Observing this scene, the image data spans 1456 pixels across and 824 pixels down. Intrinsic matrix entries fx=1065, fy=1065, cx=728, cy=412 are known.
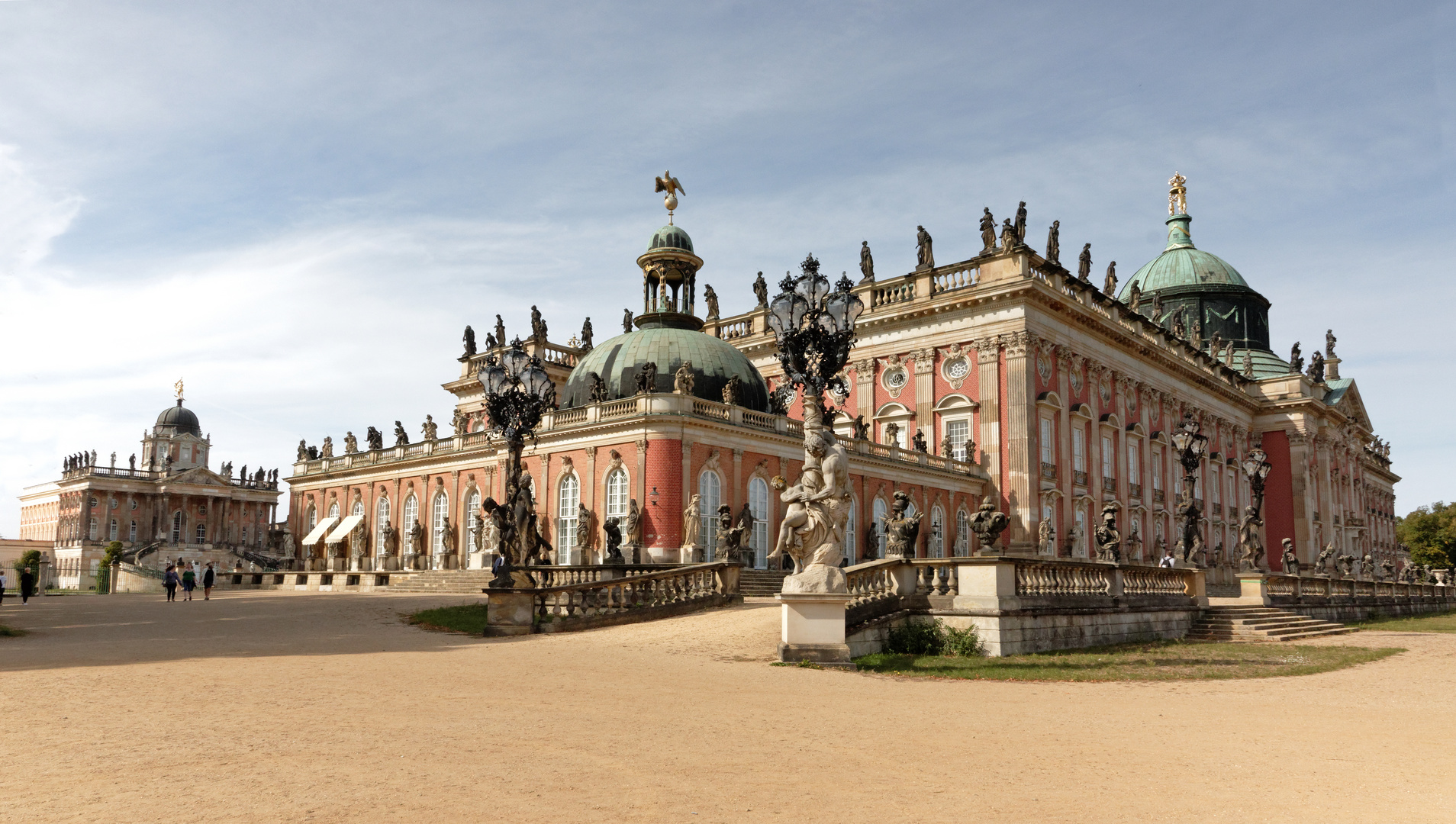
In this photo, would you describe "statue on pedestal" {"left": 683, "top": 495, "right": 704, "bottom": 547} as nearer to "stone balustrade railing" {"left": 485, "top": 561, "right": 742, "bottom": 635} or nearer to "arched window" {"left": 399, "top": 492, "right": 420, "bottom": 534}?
"stone balustrade railing" {"left": 485, "top": 561, "right": 742, "bottom": 635}

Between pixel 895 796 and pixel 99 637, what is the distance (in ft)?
52.8

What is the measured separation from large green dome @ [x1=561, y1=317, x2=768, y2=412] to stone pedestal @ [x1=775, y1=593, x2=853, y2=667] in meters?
21.7

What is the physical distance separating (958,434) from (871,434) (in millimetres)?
3788

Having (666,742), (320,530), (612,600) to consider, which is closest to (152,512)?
(320,530)

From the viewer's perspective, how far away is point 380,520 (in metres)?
44.7

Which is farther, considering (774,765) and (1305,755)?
(1305,755)

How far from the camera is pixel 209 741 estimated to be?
25.5 ft

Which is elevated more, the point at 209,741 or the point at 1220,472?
the point at 1220,472

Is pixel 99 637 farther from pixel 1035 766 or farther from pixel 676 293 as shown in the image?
pixel 676 293

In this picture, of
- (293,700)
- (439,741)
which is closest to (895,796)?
(439,741)

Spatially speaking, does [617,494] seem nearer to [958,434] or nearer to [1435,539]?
[958,434]

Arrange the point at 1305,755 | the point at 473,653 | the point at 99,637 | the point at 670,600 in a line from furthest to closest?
the point at 670,600 → the point at 99,637 → the point at 473,653 → the point at 1305,755

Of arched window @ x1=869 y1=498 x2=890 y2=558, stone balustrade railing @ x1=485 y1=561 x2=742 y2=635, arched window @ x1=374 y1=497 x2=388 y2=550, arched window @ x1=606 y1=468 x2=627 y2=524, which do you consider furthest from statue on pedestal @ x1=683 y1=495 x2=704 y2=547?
arched window @ x1=374 y1=497 x2=388 y2=550

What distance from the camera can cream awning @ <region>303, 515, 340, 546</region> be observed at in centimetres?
4750
